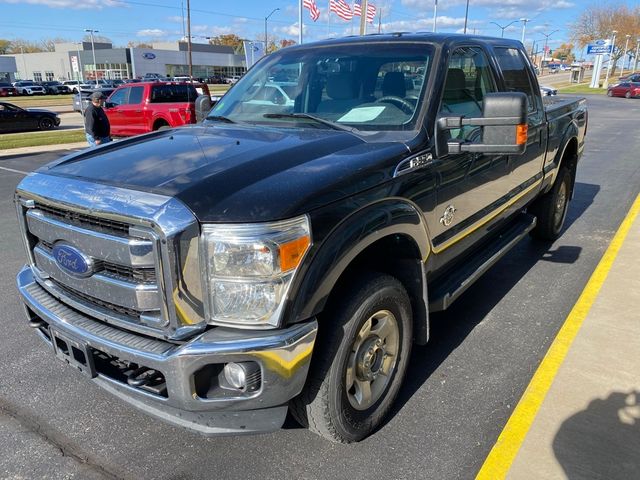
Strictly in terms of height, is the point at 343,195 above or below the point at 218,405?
above

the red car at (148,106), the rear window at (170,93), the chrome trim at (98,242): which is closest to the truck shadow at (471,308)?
the chrome trim at (98,242)

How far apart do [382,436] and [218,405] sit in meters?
1.07

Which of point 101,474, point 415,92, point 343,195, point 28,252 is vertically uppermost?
point 415,92

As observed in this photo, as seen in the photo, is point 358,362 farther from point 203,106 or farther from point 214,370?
point 203,106

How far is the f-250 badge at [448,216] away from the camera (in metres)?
3.23

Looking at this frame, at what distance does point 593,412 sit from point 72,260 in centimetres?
286

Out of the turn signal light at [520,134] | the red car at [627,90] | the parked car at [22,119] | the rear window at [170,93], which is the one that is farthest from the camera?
the red car at [627,90]

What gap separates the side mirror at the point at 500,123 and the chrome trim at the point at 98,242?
5.66 ft

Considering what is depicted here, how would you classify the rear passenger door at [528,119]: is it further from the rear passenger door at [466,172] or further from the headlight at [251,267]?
the headlight at [251,267]

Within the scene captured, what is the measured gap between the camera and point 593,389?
315cm

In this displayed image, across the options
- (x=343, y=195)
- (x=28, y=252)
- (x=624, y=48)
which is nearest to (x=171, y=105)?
(x=28, y=252)

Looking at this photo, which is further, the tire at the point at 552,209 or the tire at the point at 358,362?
the tire at the point at 552,209

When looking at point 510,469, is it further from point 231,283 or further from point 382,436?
point 231,283

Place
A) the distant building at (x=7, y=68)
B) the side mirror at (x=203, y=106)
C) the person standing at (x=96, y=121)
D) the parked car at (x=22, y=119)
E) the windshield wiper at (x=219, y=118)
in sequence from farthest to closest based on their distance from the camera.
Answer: the distant building at (x=7, y=68) → the parked car at (x=22, y=119) → the person standing at (x=96, y=121) → the side mirror at (x=203, y=106) → the windshield wiper at (x=219, y=118)
